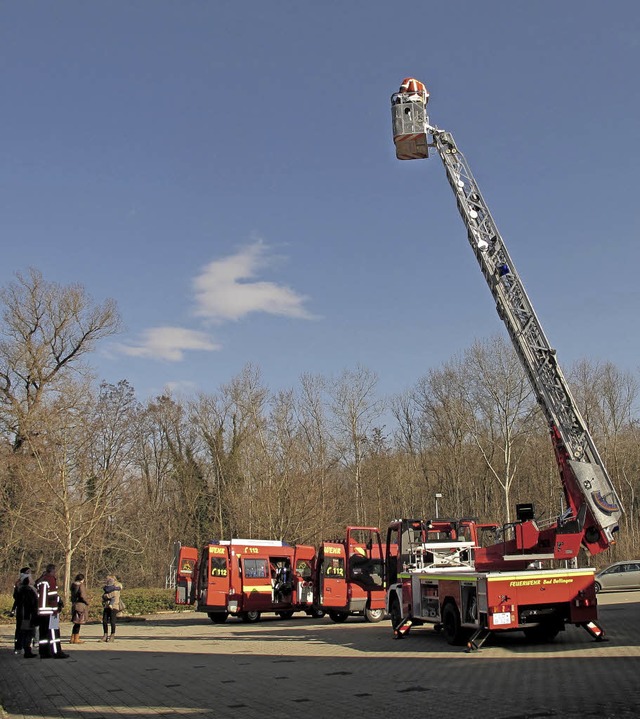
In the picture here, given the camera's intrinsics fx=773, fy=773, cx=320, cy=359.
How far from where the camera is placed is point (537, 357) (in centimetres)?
Answer: 1783

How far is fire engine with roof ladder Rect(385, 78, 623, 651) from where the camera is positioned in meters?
14.0

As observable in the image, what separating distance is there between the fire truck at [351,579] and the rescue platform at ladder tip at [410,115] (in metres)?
10.8

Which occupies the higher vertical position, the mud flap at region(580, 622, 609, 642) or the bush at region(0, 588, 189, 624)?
the mud flap at region(580, 622, 609, 642)

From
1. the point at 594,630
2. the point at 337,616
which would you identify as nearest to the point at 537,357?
the point at 594,630

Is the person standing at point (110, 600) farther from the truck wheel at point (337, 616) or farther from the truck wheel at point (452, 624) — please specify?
the truck wheel at point (452, 624)

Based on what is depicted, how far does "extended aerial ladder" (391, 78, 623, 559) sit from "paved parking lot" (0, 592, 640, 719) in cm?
213

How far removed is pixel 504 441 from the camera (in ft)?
161

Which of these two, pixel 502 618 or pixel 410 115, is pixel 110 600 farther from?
pixel 410 115

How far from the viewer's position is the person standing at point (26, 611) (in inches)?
591

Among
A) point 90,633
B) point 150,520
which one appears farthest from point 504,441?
point 90,633

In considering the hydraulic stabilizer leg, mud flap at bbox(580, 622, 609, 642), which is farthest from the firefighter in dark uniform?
mud flap at bbox(580, 622, 609, 642)

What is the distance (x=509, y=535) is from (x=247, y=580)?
1105cm

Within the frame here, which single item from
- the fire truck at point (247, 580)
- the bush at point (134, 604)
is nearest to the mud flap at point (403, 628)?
the fire truck at point (247, 580)

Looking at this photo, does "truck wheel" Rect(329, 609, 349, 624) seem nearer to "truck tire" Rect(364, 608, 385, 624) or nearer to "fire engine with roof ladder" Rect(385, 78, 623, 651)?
"truck tire" Rect(364, 608, 385, 624)
